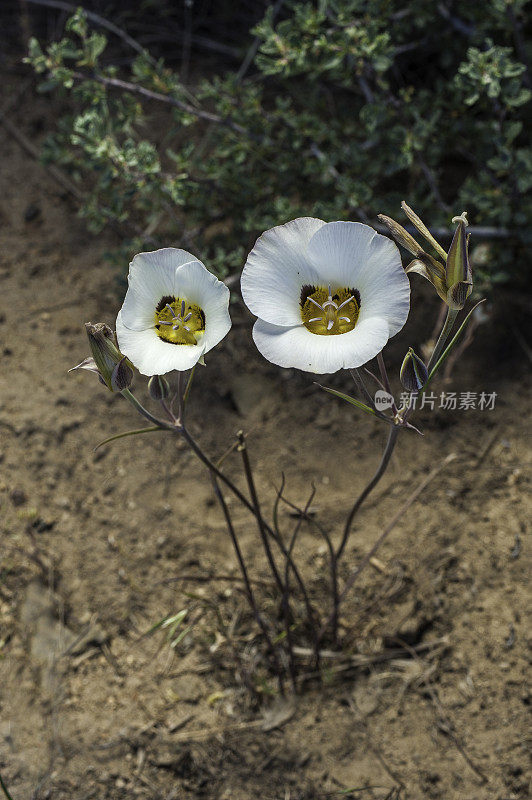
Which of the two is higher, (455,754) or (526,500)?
(526,500)

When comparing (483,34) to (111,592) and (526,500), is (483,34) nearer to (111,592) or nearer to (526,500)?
(526,500)

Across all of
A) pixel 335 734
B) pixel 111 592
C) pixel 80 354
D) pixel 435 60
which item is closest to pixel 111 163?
pixel 80 354

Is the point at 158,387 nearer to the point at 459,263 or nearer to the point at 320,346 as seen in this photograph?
the point at 320,346

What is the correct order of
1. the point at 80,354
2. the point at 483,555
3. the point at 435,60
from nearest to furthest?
the point at 483,555
the point at 80,354
the point at 435,60

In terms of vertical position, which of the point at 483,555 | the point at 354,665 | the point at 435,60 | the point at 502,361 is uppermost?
the point at 435,60

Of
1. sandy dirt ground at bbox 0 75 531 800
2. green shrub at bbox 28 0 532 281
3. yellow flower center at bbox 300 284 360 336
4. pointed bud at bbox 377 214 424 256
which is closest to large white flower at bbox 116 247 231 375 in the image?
yellow flower center at bbox 300 284 360 336

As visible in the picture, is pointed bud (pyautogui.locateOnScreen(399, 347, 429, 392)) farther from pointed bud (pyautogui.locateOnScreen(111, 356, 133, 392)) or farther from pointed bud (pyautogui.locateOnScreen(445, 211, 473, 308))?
pointed bud (pyautogui.locateOnScreen(111, 356, 133, 392))

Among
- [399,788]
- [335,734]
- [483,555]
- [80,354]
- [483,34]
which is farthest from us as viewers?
[80,354]
